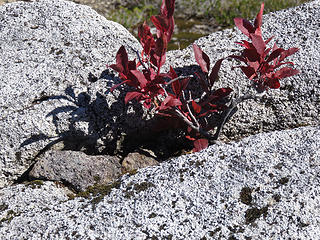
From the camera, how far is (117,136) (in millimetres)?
3410

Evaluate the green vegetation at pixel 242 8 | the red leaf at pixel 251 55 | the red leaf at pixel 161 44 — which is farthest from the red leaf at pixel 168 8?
the green vegetation at pixel 242 8

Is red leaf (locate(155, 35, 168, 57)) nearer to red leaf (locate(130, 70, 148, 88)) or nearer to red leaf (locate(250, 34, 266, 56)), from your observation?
red leaf (locate(130, 70, 148, 88))

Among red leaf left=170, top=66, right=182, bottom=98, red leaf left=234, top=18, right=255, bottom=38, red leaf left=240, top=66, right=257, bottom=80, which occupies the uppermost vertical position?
red leaf left=234, top=18, right=255, bottom=38

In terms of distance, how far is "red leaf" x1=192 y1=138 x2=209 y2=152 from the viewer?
122 inches

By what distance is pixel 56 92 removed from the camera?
337 centimetres

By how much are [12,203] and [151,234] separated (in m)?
1.23

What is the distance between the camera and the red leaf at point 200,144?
3.09 metres

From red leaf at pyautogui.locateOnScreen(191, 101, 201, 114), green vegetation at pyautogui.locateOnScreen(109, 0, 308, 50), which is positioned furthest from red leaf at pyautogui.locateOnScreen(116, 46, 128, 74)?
green vegetation at pyautogui.locateOnScreen(109, 0, 308, 50)

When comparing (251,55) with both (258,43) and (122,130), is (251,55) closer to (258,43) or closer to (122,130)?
(258,43)

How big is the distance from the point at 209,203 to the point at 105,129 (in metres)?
1.38

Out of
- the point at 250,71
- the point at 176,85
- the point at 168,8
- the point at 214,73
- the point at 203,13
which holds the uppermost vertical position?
the point at 168,8

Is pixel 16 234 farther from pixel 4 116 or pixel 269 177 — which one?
pixel 269 177

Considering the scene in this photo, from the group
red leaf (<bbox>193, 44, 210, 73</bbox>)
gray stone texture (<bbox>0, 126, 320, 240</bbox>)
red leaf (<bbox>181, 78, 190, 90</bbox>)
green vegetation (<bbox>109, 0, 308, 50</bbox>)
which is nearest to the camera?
gray stone texture (<bbox>0, 126, 320, 240</bbox>)

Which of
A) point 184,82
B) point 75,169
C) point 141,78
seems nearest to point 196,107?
point 184,82
